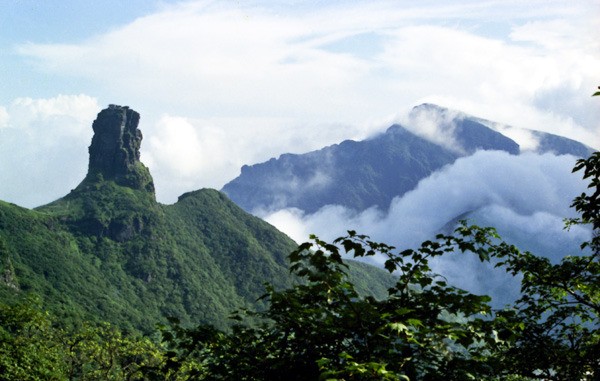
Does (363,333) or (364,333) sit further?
(363,333)

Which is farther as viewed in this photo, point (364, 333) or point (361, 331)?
point (361, 331)

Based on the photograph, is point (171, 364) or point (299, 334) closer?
point (299, 334)

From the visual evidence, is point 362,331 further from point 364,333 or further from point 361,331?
point 364,333

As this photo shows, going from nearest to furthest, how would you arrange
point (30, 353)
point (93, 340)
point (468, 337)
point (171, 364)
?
point (468, 337) < point (171, 364) < point (30, 353) < point (93, 340)

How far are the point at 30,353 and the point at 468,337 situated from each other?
33.3 m

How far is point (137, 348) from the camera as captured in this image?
67.9 m

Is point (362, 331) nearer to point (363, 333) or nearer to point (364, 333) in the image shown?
point (363, 333)

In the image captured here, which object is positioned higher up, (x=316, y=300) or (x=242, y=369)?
(x=316, y=300)

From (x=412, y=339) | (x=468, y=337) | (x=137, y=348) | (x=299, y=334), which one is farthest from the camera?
(x=137, y=348)

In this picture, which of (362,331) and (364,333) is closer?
(364,333)

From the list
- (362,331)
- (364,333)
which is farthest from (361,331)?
(364,333)

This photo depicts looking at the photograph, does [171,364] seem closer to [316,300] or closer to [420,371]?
[316,300]

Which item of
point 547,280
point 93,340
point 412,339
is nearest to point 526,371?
point 547,280

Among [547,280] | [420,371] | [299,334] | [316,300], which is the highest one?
[547,280]
